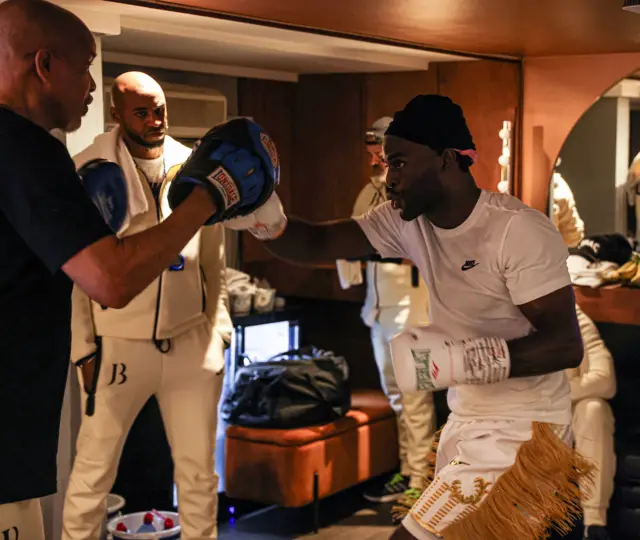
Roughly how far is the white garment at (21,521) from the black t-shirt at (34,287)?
0.16ft

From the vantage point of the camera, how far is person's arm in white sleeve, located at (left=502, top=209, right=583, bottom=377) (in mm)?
2367

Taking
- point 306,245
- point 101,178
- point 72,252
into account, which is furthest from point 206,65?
point 72,252

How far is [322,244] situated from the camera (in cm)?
276

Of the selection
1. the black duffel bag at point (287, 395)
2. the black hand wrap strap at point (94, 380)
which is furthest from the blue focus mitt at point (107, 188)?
the black duffel bag at point (287, 395)

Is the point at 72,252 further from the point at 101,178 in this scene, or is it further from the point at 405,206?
the point at 101,178

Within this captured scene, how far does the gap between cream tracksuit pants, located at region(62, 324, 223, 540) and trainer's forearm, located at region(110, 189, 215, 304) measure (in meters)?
1.66

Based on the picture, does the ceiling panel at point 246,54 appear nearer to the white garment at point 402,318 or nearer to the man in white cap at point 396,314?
the man in white cap at point 396,314

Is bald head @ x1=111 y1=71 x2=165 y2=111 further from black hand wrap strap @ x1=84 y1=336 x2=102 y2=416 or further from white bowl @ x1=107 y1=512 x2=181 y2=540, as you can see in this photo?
white bowl @ x1=107 y1=512 x2=181 y2=540

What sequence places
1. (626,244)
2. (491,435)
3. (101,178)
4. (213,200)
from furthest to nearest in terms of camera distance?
1. (626,244)
2. (101,178)
3. (491,435)
4. (213,200)

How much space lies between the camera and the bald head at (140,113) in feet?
11.2

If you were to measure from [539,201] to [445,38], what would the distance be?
123 cm

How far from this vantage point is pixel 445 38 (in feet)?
13.2

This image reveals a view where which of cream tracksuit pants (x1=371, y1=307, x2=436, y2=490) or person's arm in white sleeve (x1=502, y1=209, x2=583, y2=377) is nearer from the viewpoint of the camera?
person's arm in white sleeve (x1=502, y1=209, x2=583, y2=377)

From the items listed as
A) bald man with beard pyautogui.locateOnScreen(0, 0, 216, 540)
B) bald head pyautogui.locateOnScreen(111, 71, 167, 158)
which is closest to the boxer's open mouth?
bald man with beard pyautogui.locateOnScreen(0, 0, 216, 540)
